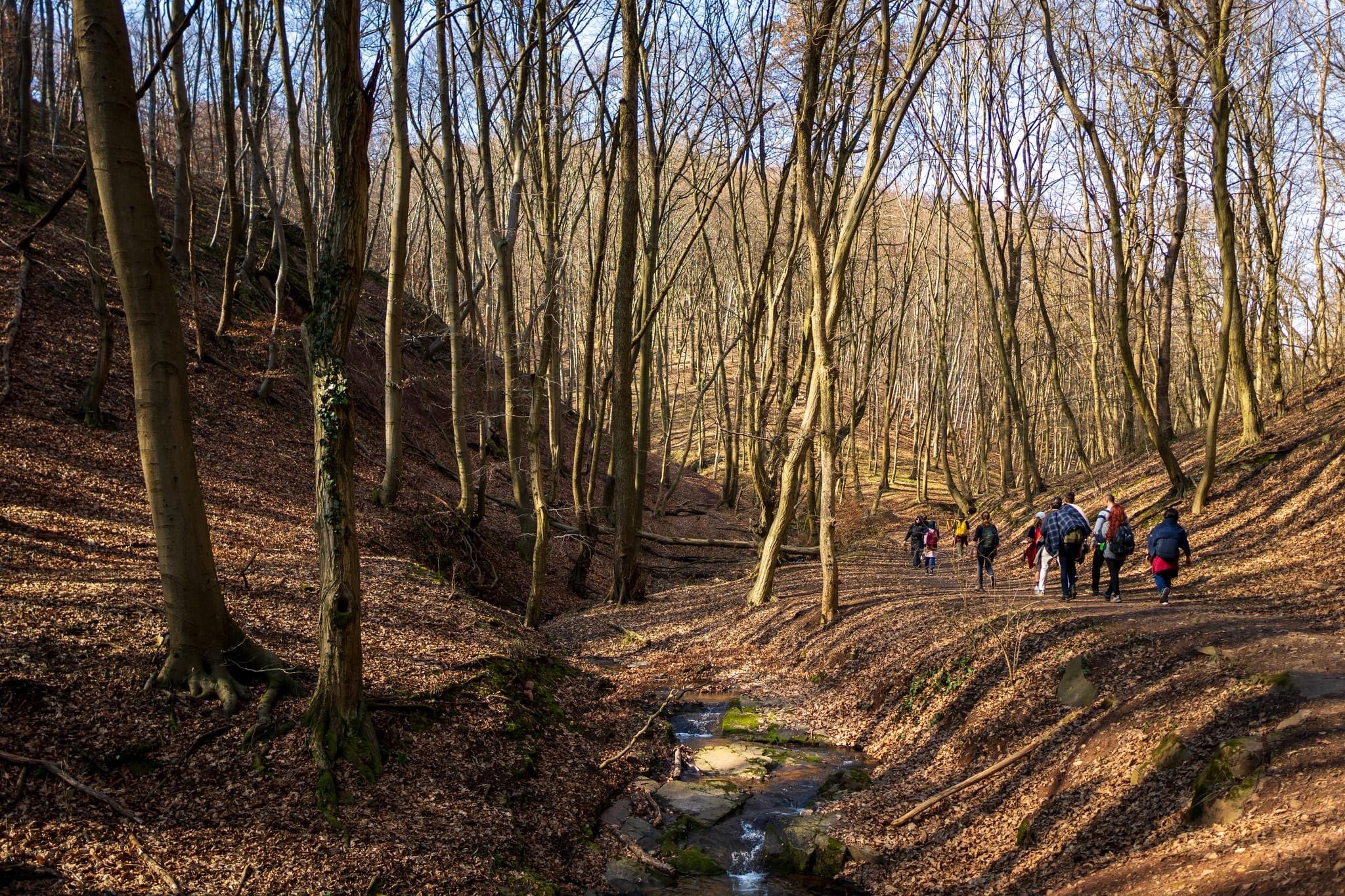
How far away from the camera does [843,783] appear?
888 cm

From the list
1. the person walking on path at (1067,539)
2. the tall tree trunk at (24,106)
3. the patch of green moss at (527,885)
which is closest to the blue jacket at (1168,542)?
the person walking on path at (1067,539)

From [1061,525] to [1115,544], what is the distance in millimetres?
830

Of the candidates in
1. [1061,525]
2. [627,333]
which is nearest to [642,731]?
[1061,525]

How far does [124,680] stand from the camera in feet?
21.3

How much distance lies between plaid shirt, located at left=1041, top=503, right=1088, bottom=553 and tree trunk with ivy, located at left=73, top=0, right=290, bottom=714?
38.0ft

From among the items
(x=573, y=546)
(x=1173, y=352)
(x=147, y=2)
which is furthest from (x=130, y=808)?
(x=1173, y=352)

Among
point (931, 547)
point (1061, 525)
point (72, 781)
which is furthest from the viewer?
point (931, 547)

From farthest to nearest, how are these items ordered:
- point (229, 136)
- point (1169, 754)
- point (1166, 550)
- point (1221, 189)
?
point (229, 136), point (1221, 189), point (1166, 550), point (1169, 754)

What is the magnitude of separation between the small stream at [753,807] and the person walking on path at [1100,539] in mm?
6363

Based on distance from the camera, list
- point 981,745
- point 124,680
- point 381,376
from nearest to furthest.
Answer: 1. point 124,680
2. point 981,745
3. point 381,376

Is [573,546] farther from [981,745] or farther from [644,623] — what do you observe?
[981,745]

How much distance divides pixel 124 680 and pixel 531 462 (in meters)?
7.70

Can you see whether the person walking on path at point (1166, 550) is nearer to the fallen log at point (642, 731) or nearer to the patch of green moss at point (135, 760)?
the fallen log at point (642, 731)

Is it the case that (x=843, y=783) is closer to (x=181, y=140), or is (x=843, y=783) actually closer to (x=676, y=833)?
(x=676, y=833)
